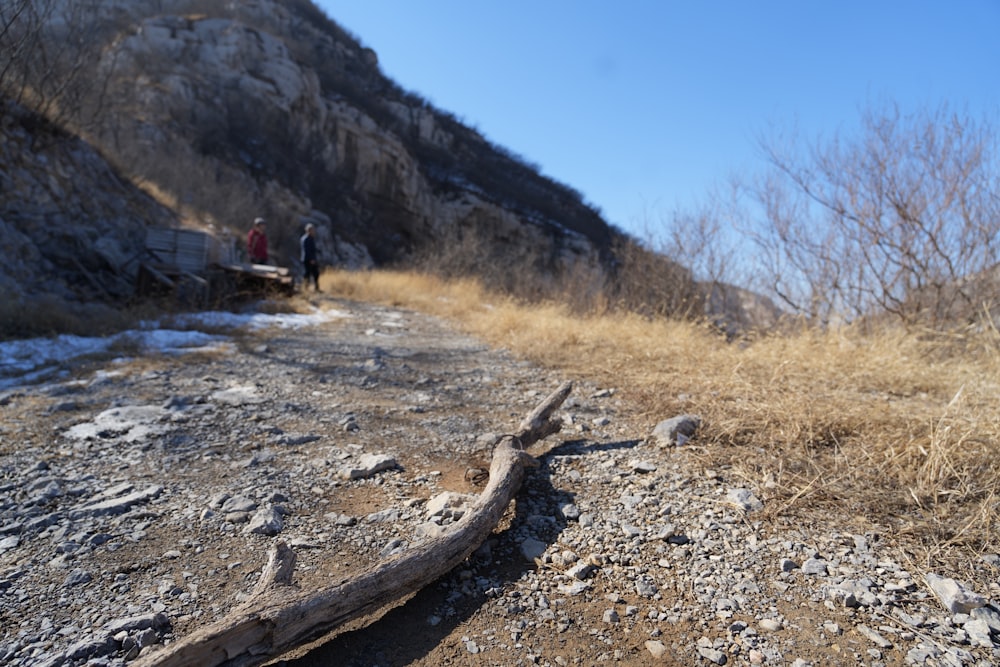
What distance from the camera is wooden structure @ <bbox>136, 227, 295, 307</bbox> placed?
6668mm

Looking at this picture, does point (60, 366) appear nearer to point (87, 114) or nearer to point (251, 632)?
point (251, 632)

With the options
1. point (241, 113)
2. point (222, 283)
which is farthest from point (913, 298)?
point (241, 113)

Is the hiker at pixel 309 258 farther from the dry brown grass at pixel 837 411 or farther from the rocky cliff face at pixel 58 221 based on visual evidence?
the dry brown grass at pixel 837 411

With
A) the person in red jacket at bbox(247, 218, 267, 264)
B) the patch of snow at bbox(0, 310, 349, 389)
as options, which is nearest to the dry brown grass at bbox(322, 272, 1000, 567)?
the patch of snow at bbox(0, 310, 349, 389)

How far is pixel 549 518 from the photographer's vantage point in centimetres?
215

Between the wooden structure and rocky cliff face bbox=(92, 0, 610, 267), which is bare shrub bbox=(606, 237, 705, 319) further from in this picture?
the wooden structure

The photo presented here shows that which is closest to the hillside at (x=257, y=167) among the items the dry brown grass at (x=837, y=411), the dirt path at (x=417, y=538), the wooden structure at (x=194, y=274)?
the wooden structure at (x=194, y=274)

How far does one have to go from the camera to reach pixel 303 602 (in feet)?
4.46

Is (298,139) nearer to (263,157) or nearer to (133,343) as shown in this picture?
(263,157)

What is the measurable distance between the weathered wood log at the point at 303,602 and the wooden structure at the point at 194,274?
21.0ft

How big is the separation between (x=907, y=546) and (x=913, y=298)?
17.7 ft

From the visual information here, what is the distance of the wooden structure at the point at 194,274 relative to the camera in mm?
6668

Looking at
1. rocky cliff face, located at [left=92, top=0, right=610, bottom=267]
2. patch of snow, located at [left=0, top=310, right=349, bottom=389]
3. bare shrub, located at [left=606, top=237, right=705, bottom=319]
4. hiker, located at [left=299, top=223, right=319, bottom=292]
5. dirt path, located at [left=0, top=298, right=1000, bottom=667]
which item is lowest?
patch of snow, located at [left=0, top=310, right=349, bottom=389]

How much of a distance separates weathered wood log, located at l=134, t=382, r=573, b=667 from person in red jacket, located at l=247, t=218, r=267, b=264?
33.6 ft
